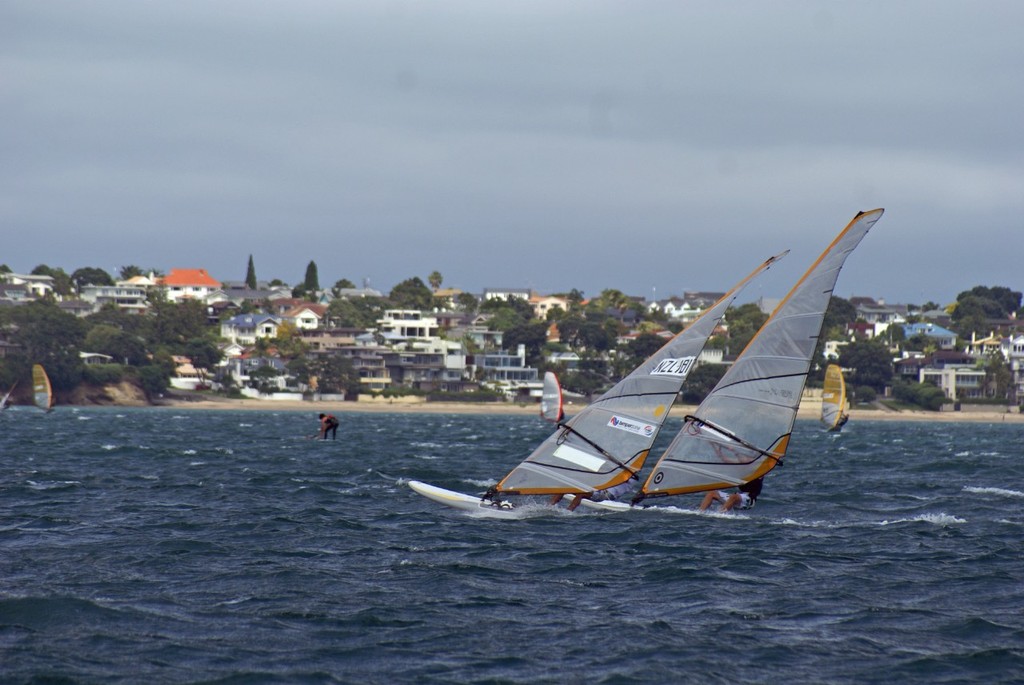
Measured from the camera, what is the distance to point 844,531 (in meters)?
26.2

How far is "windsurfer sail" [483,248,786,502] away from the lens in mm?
25531

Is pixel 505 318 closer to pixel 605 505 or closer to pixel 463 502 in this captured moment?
pixel 463 502

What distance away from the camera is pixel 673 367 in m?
25.4

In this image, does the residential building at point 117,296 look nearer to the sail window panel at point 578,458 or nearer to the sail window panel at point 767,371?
the sail window panel at point 578,458

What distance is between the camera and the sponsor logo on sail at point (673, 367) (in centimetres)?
2541

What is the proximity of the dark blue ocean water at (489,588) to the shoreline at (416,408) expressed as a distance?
99.6 meters

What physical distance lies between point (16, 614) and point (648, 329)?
168602mm

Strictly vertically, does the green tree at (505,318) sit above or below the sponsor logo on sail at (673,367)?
above

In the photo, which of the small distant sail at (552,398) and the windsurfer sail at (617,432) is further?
the small distant sail at (552,398)

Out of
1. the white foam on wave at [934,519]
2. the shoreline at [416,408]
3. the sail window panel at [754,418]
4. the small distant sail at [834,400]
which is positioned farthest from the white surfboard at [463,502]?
the shoreline at [416,408]

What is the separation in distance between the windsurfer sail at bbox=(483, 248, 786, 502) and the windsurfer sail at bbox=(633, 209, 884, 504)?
0.64 m

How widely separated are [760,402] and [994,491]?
583 inches

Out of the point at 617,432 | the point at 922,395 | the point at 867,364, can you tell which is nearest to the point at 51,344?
the point at 867,364

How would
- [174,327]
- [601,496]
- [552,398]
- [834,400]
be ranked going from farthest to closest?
[174,327] < [834,400] < [552,398] < [601,496]
